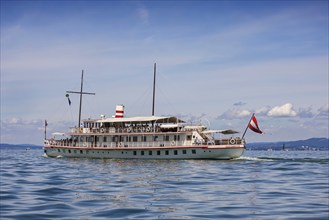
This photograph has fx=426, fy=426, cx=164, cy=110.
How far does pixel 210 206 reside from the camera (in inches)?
727

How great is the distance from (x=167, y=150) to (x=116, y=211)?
41123 mm

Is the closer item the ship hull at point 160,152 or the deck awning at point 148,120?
the ship hull at point 160,152

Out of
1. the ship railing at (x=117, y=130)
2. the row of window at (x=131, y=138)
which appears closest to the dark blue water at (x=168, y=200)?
the row of window at (x=131, y=138)

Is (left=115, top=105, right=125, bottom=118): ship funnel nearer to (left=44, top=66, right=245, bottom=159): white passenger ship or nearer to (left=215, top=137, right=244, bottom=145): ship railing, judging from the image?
(left=44, top=66, right=245, bottom=159): white passenger ship

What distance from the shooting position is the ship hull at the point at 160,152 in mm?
55125

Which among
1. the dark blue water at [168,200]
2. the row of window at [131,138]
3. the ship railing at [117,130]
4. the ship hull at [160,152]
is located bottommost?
the dark blue water at [168,200]

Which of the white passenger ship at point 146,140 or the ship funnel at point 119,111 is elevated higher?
the ship funnel at point 119,111

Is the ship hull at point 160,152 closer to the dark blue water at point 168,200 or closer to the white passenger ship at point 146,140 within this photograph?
the white passenger ship at point 146,140

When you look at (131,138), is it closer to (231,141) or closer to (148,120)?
(148,120)

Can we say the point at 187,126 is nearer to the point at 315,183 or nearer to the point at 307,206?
the point at 315,183

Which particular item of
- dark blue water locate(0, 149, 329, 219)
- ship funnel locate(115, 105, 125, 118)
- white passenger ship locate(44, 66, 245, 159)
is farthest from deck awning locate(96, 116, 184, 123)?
dark blue water locate(0, 149, 329, 219)

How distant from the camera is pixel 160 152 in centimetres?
5888

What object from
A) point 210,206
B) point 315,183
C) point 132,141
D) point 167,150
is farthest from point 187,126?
point 210,206

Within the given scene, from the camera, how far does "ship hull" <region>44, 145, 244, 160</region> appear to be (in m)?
55.1
